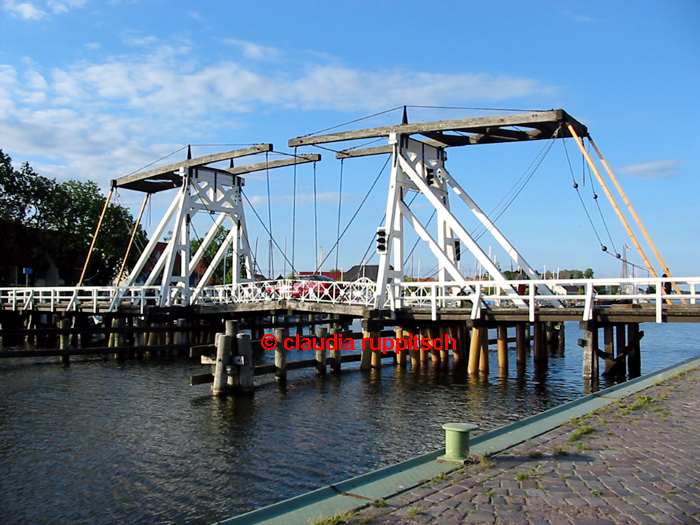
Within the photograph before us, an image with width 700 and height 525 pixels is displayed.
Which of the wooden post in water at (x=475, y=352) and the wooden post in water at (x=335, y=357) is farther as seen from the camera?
the wooden post in water at (x=335, y=357)

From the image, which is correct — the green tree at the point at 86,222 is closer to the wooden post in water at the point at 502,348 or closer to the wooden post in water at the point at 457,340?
the wooden post in water at the point at 457,340

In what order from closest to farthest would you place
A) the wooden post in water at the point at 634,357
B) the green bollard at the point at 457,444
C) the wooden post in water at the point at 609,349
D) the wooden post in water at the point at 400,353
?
the green bollard at the point at 457,444
the wooden post in water at the point at 609,349
the wooden post in water at the point at 634,357
the wooden post in water at the point at 400,353

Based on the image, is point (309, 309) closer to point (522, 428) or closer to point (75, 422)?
point (75, 422)

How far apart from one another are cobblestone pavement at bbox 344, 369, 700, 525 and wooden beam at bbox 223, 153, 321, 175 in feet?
64.5

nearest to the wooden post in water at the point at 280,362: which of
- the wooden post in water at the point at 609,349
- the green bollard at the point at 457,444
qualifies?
the wooden post in water at the point at 609,349

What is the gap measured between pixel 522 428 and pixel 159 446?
7091 millimetres

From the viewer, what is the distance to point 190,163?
29.8m

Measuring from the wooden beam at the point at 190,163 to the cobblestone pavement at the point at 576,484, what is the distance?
20.4 meters

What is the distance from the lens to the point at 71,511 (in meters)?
9.23

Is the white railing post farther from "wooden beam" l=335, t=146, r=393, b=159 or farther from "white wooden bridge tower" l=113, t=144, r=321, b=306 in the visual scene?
"white wooden bridge tower" l=113, t=144, r=321, b=306

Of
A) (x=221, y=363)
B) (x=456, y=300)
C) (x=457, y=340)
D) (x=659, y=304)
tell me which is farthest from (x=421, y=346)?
(x=659, y=304)

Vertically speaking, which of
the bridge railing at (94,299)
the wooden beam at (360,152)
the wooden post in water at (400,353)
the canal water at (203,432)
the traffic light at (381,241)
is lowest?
the canal water at (203,432)

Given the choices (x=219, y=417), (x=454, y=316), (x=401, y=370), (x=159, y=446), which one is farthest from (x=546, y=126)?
(x=159, y=446)

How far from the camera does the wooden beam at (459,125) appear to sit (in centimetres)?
2036
